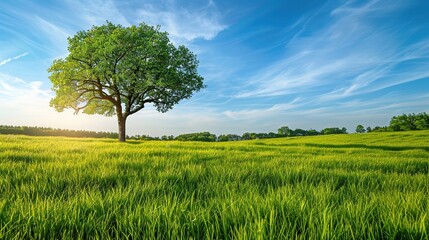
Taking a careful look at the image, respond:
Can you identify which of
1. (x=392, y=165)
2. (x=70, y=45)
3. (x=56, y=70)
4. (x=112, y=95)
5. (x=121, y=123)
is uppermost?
(x=70, y=45)

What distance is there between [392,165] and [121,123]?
2866cm

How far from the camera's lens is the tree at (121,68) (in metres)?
27.1

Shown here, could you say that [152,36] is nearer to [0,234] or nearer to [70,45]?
[70,45]

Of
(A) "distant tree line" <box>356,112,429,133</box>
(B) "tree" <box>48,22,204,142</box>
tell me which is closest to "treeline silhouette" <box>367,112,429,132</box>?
(A) "distant tree line" <box>356,112,429,133</box>

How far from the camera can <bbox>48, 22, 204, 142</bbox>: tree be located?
2708 centimetres

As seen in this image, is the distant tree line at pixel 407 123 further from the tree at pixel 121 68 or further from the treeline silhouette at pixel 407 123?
the tree at pixel 121 68

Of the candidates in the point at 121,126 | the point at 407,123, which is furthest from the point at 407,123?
the point at 121,126

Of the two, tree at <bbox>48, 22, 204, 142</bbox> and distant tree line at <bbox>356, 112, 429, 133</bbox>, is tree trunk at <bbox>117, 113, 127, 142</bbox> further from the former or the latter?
distant tree line at <bbox>356, 112, 429, 133</bbox>

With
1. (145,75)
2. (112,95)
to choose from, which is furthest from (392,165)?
(112,95)

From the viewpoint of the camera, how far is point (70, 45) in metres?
28.2

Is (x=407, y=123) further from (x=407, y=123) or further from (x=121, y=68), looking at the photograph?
(x=121, y=68)

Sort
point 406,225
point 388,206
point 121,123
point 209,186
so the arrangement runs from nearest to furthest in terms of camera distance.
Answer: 1. point 406,225
2. point 388,206
3. point 209,186
4. point 121,123

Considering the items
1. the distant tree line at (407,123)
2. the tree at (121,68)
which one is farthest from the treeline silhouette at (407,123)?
the tree at (121,68)

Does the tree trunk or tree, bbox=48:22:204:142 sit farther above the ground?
tree, bbox=48:22:204:142
